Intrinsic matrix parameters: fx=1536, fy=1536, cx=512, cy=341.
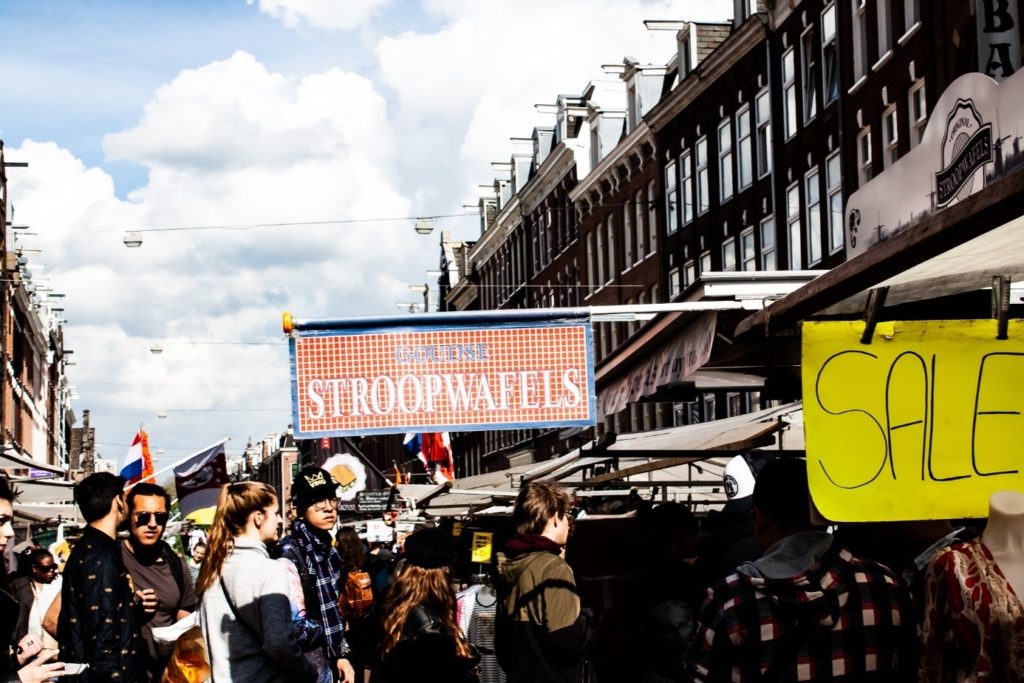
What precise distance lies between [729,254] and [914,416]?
33926 mm

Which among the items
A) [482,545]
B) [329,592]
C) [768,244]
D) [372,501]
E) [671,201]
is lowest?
[372,501]

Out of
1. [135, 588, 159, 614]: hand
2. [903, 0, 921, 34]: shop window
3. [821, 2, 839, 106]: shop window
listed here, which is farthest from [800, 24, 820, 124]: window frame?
[135, 588, 159, 614]: hand

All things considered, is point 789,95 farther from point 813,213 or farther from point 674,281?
point 674,281

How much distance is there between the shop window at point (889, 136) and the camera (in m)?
27.9

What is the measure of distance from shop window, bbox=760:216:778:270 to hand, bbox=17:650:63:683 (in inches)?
1233

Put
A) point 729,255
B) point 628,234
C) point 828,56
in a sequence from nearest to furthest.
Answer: point 828,56 → point 729,255 → point 628,234

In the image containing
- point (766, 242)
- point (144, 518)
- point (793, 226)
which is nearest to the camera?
point (144, 518)

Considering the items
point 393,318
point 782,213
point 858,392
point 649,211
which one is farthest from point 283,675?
point 649,211

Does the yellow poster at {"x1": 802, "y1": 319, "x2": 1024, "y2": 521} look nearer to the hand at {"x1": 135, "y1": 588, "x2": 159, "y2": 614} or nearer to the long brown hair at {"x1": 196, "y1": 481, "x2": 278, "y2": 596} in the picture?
the long brown hair at {"x1": 196, "y1": 481, "x2": 278, "y2": 596}

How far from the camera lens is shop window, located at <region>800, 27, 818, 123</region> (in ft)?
105

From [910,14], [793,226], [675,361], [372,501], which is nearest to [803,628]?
[675,361]

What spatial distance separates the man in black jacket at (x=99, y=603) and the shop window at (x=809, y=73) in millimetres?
26724

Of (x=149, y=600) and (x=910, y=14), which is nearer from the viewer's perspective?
(x=149, y=600)

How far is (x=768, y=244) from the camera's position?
115ft
